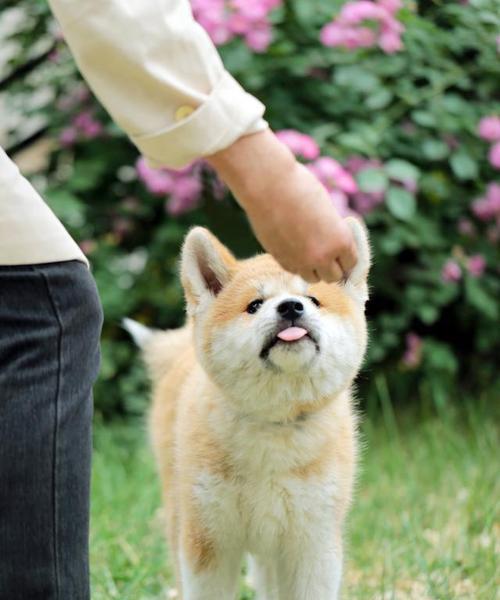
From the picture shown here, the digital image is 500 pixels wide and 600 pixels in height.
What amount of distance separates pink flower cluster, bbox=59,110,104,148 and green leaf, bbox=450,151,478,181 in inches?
58.9

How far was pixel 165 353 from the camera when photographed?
319 cm

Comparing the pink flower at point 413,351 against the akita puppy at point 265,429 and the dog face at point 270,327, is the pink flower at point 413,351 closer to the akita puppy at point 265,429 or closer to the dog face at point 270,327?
the akita puppy at point 265,429

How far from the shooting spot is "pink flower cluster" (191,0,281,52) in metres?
3.95

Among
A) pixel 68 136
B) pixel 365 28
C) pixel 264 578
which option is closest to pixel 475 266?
pixel 365 28

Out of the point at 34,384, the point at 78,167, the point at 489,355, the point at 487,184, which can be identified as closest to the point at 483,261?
the point at 487,184

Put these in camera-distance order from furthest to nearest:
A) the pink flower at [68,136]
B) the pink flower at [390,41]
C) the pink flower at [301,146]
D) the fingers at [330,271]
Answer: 1. the pink flower at [68,136]
2. the pink flower at [390,41]
3. the pink flower at [301,146]
4. the fingers at [330,271]

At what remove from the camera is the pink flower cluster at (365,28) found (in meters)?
3.85

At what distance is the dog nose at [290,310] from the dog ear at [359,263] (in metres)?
0.20

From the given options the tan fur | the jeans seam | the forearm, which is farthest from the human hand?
the tan fur

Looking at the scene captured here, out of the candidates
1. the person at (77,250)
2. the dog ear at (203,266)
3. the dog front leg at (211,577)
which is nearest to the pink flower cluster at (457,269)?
the dog ear at (203,266)

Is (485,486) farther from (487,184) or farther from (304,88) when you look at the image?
(304,88)

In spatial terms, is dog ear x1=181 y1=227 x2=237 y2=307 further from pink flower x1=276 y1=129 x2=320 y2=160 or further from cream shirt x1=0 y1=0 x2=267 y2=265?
pink flower x1=276 y1=129 x2=320 y2=160

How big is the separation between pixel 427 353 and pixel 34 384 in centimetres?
300

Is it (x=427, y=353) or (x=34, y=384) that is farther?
(x=427, y=353)
